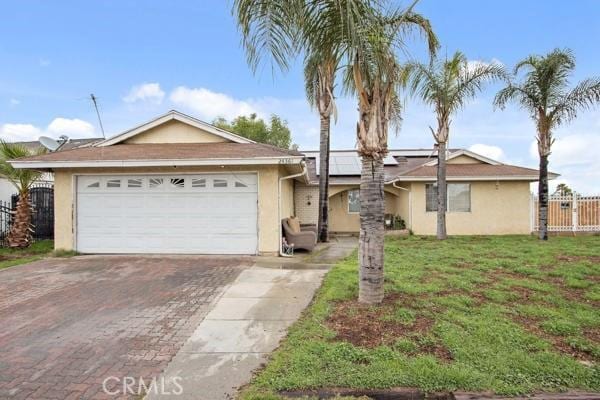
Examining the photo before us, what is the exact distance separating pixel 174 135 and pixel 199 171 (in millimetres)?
3283

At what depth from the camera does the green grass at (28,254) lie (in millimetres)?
10367

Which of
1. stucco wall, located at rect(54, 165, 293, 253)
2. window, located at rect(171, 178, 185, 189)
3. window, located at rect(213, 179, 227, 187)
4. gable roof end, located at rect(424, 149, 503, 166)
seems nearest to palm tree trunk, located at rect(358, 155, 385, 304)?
stucco wall, located at rect(54, 165, 293, 253)

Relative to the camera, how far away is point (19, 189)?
12.8 meters

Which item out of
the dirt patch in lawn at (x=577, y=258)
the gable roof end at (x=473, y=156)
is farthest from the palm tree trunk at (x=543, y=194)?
the dirt patch in lawn at (x=577, y=258)

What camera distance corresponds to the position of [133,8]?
11.1m

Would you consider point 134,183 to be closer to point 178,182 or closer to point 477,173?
point 178,182

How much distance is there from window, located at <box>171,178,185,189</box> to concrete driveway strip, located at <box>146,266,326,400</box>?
455cm

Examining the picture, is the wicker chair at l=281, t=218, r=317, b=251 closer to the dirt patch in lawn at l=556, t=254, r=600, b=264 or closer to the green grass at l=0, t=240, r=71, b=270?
the green grass at l=0, t=240, r=71, b=270

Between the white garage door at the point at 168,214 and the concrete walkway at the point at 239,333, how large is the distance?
2.55 m

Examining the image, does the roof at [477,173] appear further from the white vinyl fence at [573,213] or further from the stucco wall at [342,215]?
the stucco wall at [342,215]

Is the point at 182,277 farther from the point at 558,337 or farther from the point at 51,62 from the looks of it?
the point at 51,62

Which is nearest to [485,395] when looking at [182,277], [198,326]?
[198,326]

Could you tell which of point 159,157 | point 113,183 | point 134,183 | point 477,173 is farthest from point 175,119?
point 477,173

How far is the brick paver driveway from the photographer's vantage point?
3.80 m
